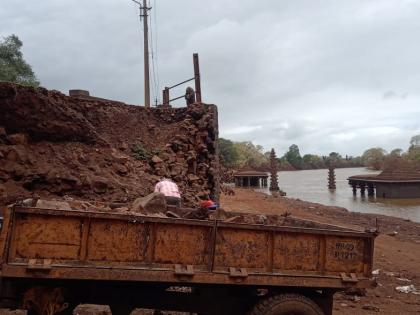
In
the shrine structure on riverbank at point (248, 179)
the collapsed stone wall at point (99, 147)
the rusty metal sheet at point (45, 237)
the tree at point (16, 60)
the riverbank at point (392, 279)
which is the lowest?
the riverbank at point (392, 279)

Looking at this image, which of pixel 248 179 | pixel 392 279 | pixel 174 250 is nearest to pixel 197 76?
pixel 392 279

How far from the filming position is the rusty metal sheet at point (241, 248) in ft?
14.2

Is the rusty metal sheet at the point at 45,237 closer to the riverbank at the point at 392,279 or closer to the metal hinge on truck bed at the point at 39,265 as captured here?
the metal hinge on truck bed at the point at 39,265

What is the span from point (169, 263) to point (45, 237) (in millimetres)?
1092

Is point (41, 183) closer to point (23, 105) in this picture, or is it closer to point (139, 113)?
point (23, 105)

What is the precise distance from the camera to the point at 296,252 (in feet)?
14.9

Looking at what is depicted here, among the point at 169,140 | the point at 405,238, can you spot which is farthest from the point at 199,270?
the point at 405,238

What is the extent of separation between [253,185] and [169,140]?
5115 cm

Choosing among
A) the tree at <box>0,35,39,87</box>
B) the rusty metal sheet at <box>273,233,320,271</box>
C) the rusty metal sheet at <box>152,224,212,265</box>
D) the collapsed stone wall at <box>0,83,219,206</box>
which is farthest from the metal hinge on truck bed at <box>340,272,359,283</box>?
the tree at <box>0,35,39,87</box>

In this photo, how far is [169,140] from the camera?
12.3 metres

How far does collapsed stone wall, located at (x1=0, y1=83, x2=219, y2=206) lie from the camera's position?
923 centimetres

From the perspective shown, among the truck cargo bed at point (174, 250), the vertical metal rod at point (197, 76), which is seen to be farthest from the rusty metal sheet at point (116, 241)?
the vertical metal rod at point (197, 76)

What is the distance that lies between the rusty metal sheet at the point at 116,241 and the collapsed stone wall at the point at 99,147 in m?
4.75

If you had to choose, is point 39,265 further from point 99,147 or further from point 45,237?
point 99,147
